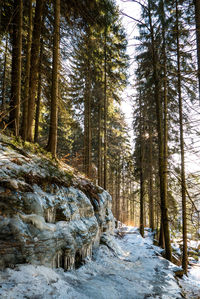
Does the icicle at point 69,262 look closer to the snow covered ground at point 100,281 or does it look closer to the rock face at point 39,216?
the rock face at point 39,216

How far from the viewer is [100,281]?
132 inches

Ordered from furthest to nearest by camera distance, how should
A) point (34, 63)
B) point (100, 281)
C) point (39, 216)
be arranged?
1. point (34, 63)
2. point (100, 281)
3. point (39, 216)

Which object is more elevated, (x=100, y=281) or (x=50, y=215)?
(x=50, y=215)

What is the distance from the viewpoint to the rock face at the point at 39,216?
2.53 meters

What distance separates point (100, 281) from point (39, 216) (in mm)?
2009

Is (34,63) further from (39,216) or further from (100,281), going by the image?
(100,281)

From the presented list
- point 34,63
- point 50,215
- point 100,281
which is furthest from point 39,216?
point 34,63

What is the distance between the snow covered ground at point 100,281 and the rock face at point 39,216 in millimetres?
221

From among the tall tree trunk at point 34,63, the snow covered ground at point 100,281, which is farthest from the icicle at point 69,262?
the tall tree trunk at point 34,63

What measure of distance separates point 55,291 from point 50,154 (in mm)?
3885

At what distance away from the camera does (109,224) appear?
23.0 ft

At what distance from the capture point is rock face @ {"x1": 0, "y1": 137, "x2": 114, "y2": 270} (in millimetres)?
2531

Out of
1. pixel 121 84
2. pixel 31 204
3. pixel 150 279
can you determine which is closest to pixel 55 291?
pixel 31 204

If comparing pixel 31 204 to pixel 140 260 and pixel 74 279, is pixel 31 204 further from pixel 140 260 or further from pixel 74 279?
pixel 140 260
